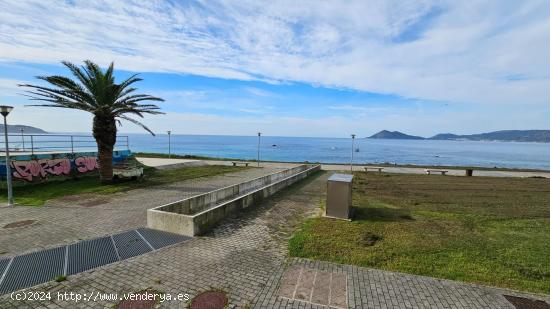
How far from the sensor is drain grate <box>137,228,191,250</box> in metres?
6.97

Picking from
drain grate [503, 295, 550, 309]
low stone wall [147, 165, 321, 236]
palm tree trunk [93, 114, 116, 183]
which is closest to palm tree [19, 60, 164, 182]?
palm tree trunk [93, 114, 116, 183]

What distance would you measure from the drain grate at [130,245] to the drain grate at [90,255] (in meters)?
0.15

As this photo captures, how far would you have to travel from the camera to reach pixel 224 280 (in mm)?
5223

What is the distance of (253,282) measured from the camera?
5199 mm

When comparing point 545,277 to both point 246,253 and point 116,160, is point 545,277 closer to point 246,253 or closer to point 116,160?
point 246,253

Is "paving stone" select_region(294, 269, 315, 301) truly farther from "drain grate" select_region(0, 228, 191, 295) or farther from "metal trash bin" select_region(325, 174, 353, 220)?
"metal trash bin" select_region(325, 174, 353, 220)

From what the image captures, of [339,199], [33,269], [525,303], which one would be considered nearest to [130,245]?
[33,269]

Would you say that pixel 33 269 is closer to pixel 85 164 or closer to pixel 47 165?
pixel 47 165

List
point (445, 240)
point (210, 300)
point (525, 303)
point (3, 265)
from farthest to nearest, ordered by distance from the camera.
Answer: point (445, 240) < point (3, 265) < point (525, 303) < point (210, 300)

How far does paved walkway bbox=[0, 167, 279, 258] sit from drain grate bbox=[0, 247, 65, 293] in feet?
1.69

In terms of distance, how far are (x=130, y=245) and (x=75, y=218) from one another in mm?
3592

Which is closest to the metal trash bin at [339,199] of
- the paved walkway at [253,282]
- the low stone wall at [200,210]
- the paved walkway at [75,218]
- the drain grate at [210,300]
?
the low stone wall at [200,210]

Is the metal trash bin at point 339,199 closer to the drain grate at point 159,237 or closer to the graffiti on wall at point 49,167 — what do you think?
the drain grate at point 159,237

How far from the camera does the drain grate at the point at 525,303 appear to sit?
4.71 m
